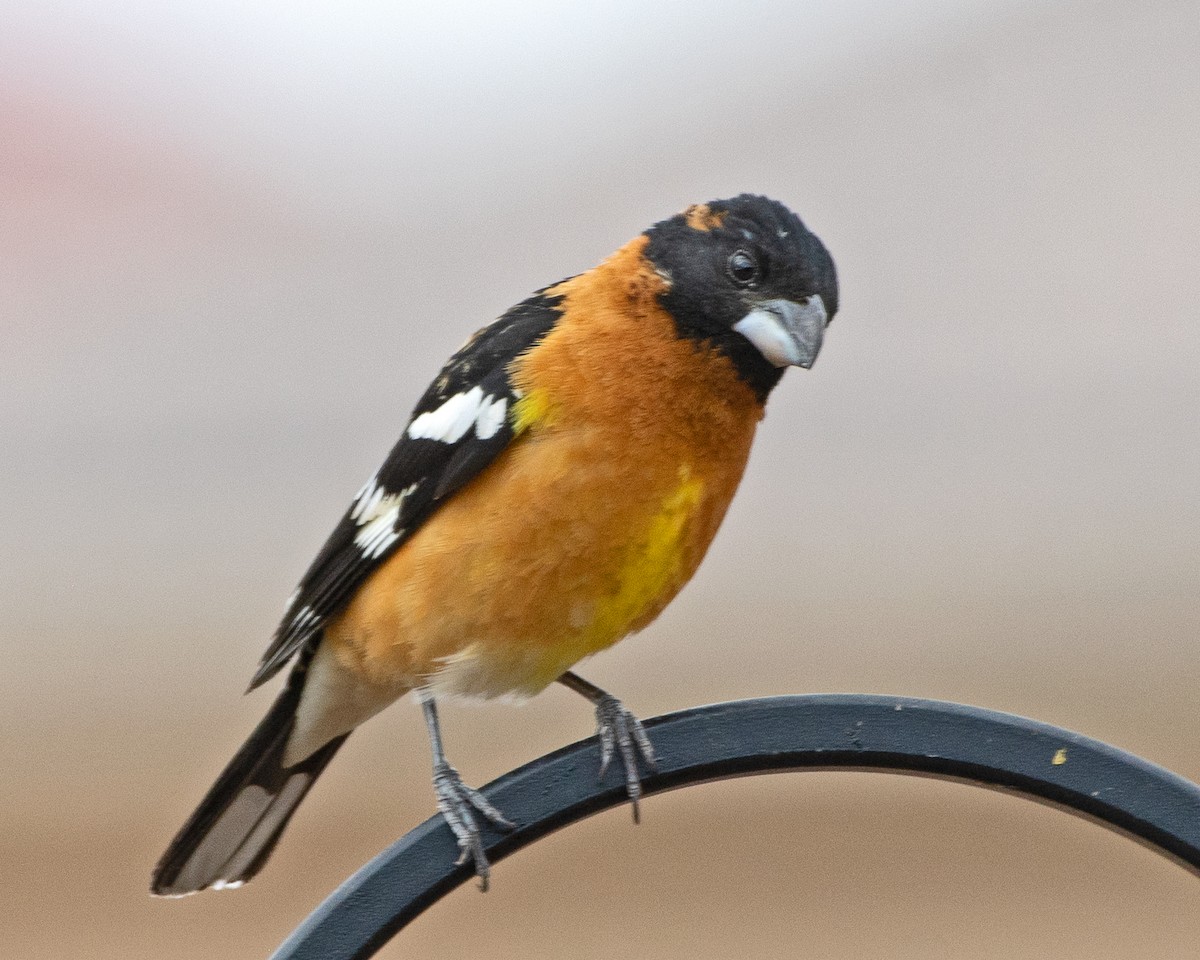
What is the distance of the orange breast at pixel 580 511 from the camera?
235cm

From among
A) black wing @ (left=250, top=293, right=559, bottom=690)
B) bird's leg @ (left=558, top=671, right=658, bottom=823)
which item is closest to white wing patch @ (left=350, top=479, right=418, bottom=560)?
black wing @ (left=250, top=293, right=559, bottom=690)

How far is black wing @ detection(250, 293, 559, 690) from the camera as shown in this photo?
2.47 m

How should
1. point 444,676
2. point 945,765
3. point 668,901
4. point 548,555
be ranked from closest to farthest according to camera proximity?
1. point 945,765
2. point 548,555
3. point 444,676
4. point 668,901

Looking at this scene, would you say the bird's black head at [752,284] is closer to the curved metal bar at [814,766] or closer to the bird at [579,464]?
the bird at [579,464]

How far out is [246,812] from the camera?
2.87m

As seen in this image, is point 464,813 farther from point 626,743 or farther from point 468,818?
point 626,743

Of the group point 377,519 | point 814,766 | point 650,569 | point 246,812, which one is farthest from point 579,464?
point 246,812

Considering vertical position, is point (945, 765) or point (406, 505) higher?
point (406, 505)

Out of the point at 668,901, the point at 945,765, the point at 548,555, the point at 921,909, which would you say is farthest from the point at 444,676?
the point at 921,909

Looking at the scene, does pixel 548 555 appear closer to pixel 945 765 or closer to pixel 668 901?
pixel 945 765

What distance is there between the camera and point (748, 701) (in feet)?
6.05

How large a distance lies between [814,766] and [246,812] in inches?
56.7

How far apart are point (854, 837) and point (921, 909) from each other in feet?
1.15

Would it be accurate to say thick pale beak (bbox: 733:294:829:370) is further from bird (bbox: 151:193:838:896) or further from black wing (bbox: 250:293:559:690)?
black wing (bbox: 250:293:559:690)
